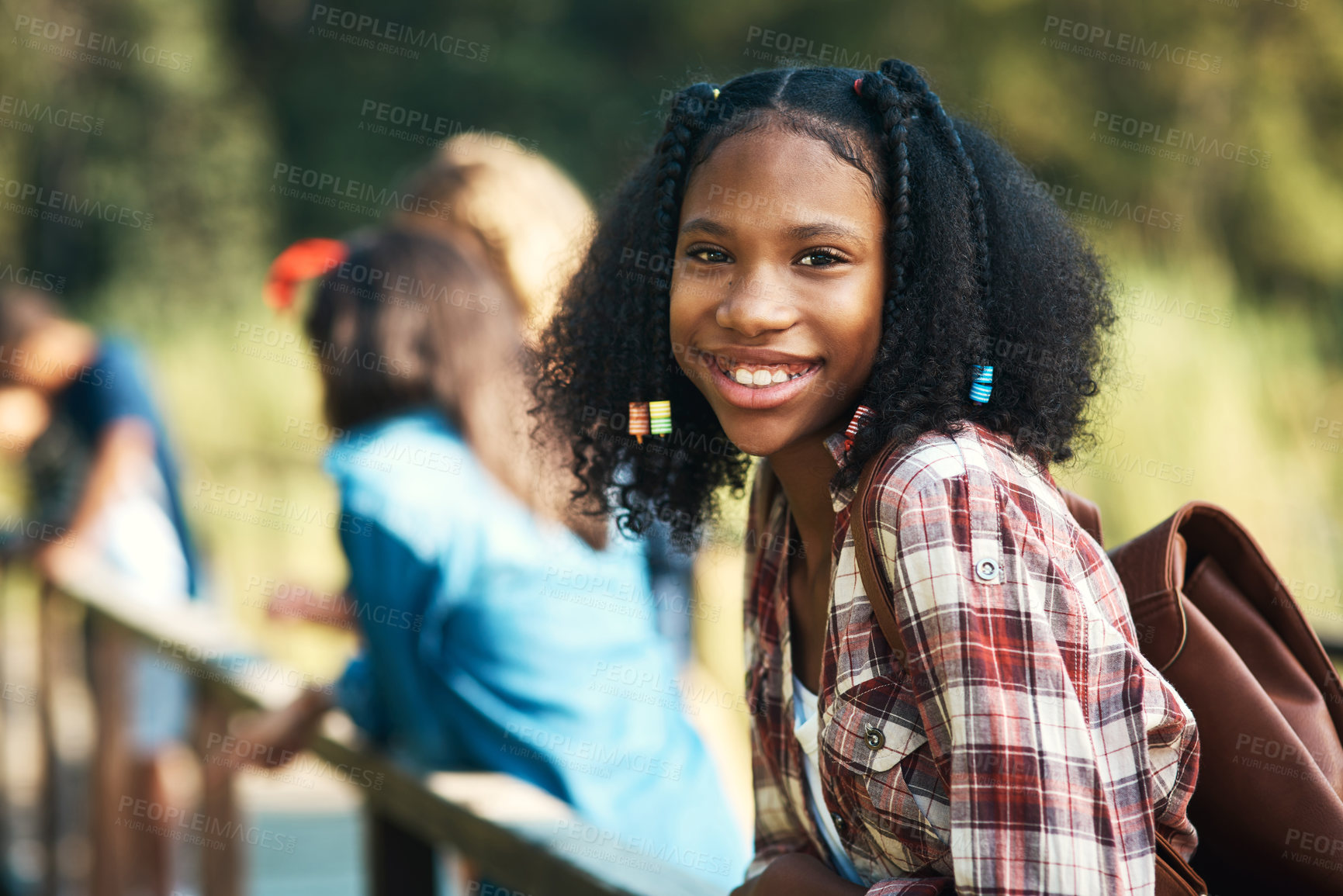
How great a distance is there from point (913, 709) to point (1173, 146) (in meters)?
11.8

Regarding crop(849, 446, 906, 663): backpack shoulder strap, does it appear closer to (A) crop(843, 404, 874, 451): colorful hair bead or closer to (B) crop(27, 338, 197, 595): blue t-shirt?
(A) crop(843, 404, 874, 451): colorful hair bead

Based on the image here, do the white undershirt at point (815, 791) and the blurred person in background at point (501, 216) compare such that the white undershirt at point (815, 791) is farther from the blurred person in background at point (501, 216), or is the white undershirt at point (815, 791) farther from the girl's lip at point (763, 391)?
the blurred person in background at point (501, 216)

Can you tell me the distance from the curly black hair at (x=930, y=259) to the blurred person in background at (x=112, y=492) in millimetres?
2858

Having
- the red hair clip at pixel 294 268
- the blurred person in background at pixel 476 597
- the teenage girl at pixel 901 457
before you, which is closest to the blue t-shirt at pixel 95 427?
the red hair clip at pixel 294 268

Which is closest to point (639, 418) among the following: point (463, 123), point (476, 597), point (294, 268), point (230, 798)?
point (476, 597)

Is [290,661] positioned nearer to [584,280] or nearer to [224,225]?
[584,280]

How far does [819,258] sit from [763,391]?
0.13 metres

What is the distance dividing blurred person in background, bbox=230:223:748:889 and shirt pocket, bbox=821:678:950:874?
93 cm

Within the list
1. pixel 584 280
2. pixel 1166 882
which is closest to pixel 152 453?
pixel 584 280

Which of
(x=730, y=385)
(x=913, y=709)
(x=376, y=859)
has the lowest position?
(x=376, y=859)

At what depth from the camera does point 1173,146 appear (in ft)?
37.6

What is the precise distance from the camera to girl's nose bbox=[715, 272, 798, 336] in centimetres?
106

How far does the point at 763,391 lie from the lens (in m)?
1.09

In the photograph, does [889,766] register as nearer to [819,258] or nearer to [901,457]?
[901,457]
